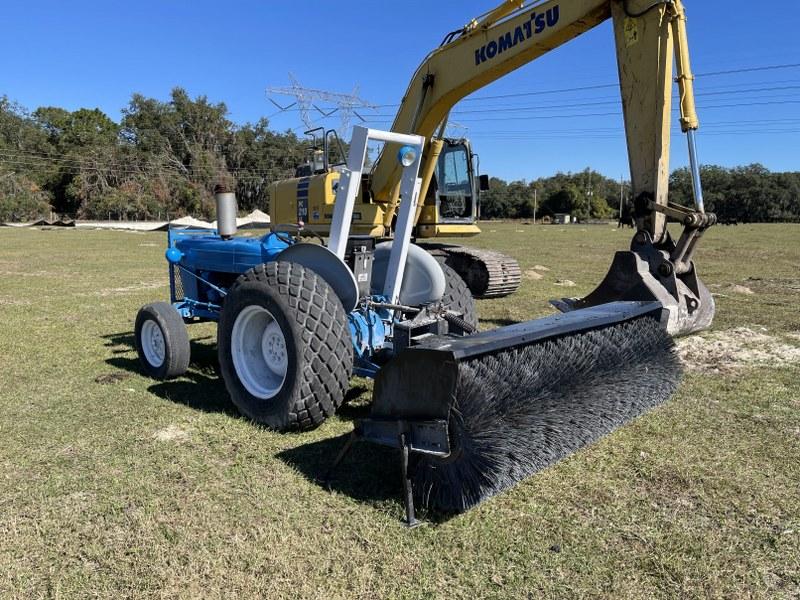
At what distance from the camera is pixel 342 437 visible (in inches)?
171

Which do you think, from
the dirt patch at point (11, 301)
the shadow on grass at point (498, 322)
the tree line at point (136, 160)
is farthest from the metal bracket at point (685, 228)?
→ the tree line at point (136, 160)

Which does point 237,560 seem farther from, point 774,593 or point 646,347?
point 646,347

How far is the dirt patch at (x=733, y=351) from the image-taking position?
6.31m

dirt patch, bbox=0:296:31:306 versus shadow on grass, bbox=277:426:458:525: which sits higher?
dirt patch, bbox=0:296:31:306

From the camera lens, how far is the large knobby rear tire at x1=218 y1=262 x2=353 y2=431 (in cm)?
404

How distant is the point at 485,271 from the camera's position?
1097 cm

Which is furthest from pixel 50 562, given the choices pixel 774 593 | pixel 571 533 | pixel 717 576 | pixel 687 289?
pixel 687 289

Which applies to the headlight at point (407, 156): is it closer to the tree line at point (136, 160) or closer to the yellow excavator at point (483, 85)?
the yellow excavator at point (483, 85)

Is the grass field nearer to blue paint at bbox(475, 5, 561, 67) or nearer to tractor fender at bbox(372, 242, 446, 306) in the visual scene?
tractor fender at bbox(372, 242, 446, 306)

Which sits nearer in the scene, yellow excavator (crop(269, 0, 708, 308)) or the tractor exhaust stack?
the tractor exhaust stack

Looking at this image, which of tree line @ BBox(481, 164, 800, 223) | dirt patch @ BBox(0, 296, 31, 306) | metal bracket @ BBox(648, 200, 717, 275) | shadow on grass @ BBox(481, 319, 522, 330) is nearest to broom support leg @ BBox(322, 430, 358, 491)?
metal bracket @ BBox(648, 200, 717, 275)

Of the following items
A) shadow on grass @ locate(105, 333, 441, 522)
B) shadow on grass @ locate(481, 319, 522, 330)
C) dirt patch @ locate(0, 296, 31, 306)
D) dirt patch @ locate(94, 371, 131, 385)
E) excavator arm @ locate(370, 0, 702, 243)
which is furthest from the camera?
dirt patch @ locate(0, 296, 31, 306)

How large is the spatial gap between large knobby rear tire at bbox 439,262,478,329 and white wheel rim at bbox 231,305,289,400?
5.42 ft

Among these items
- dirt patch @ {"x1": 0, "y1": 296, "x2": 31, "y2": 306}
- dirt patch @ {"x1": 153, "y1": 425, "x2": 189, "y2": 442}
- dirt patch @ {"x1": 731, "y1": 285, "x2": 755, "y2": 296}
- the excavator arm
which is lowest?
dirt patch @ {"x1": 153, "y1": 425, "x2": 189, "y2": 442}
